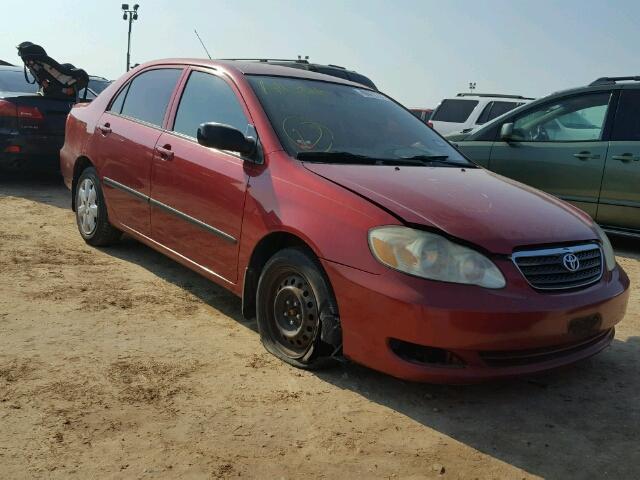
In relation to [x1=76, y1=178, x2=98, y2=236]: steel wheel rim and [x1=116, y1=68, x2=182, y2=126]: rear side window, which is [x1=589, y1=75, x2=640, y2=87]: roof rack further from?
[x1=76, y1=178, x2=98, y2=236]: steel wheel rim

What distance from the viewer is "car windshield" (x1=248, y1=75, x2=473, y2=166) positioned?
12.3 feet

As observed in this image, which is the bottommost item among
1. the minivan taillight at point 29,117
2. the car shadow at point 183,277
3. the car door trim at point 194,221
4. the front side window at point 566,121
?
the car shadow at point 183,277

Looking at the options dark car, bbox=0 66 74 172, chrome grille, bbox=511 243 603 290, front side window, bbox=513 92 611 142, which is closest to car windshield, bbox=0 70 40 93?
dark car, bbox=0 66 74 172

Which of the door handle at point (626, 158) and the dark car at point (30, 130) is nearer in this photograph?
the door handle at point (626, 158)

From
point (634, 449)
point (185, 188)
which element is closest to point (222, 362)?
point (185, 188)

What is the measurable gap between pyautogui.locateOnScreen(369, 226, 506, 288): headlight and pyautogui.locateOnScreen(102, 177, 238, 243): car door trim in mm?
1075

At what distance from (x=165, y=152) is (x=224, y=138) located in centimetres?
94

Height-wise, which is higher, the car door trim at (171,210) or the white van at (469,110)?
the white van at (469,110)

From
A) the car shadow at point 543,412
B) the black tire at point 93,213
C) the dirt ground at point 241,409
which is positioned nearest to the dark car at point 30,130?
the black tire at point 93,213

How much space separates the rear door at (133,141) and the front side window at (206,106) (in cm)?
23

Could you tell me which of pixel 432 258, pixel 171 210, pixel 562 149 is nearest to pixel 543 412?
pixel 432 258

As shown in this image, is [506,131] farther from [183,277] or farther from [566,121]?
[183,277]

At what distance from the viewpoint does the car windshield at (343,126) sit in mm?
3764

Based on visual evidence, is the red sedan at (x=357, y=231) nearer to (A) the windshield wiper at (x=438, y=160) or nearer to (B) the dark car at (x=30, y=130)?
(A) the windshield wiper at (x=438, y=160)
